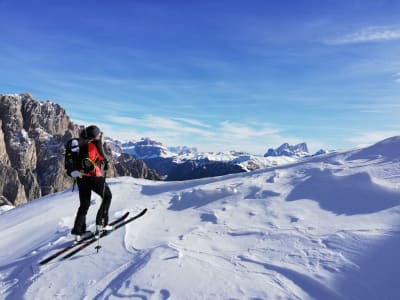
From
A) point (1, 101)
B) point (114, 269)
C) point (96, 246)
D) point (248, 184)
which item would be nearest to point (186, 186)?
point (248, 184)

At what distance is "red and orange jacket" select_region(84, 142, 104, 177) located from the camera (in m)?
9.73

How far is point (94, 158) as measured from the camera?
385 inches

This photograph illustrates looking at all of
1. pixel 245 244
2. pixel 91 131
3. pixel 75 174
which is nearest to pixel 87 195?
pixel 75 174

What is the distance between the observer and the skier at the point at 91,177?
970 centimetres

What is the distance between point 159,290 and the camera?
6.82 metres

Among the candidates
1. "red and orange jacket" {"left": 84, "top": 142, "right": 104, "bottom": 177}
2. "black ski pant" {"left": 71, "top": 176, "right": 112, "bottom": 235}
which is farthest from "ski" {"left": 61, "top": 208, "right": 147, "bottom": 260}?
"red and orange jacket" {"left": 84, "top": 142, "right": 104, "bottom": 177}

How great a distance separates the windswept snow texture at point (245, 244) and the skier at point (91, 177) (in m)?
0.78

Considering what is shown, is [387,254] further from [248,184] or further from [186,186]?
[186,186]

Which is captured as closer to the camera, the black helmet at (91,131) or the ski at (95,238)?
the ski at (95,238)

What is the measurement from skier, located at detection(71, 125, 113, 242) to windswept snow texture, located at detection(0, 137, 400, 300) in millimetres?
775

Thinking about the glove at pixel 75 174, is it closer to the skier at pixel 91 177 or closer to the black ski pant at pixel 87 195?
the skier at pixel 91 177

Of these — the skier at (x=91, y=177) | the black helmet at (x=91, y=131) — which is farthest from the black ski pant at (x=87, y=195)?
the black helmet at (x=91, y=131)

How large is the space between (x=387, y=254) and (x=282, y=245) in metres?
2.23

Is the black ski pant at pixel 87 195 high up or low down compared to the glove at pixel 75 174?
down
